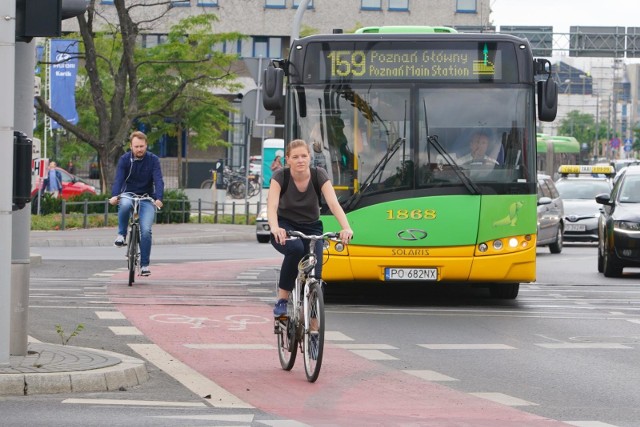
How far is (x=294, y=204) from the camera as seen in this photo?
11.4 metres

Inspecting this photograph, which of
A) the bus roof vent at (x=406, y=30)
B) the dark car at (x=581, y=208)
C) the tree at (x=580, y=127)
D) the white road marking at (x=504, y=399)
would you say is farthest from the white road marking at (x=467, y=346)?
the tree at (x=580, y=127)

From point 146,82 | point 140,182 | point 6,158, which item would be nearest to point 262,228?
point 146,82

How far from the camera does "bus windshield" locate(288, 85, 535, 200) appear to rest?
17297 millimetres

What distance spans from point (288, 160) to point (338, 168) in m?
5.91

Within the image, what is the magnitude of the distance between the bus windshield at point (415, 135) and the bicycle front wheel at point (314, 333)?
6.63m

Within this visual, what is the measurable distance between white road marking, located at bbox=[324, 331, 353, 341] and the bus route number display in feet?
13.5

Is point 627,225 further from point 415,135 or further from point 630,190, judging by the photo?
point 415,135

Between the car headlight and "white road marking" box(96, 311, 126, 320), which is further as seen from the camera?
the car headlight

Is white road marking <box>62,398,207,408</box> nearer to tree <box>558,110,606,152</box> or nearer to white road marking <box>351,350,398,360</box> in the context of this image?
white road marking <box>351,350,398,360</box>

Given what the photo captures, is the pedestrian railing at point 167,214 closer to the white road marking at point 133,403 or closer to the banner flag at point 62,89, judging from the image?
the banner flag at point 62,89

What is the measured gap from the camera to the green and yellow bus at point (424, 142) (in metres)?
17.2

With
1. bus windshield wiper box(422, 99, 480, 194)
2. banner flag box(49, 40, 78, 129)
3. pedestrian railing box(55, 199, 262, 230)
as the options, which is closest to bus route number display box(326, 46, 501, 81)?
bus windshield wiper box(422, 99, 480, 194)

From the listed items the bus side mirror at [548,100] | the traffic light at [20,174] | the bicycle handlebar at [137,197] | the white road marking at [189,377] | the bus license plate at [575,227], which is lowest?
the white road marking at [189,377]

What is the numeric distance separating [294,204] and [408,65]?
256 inches
